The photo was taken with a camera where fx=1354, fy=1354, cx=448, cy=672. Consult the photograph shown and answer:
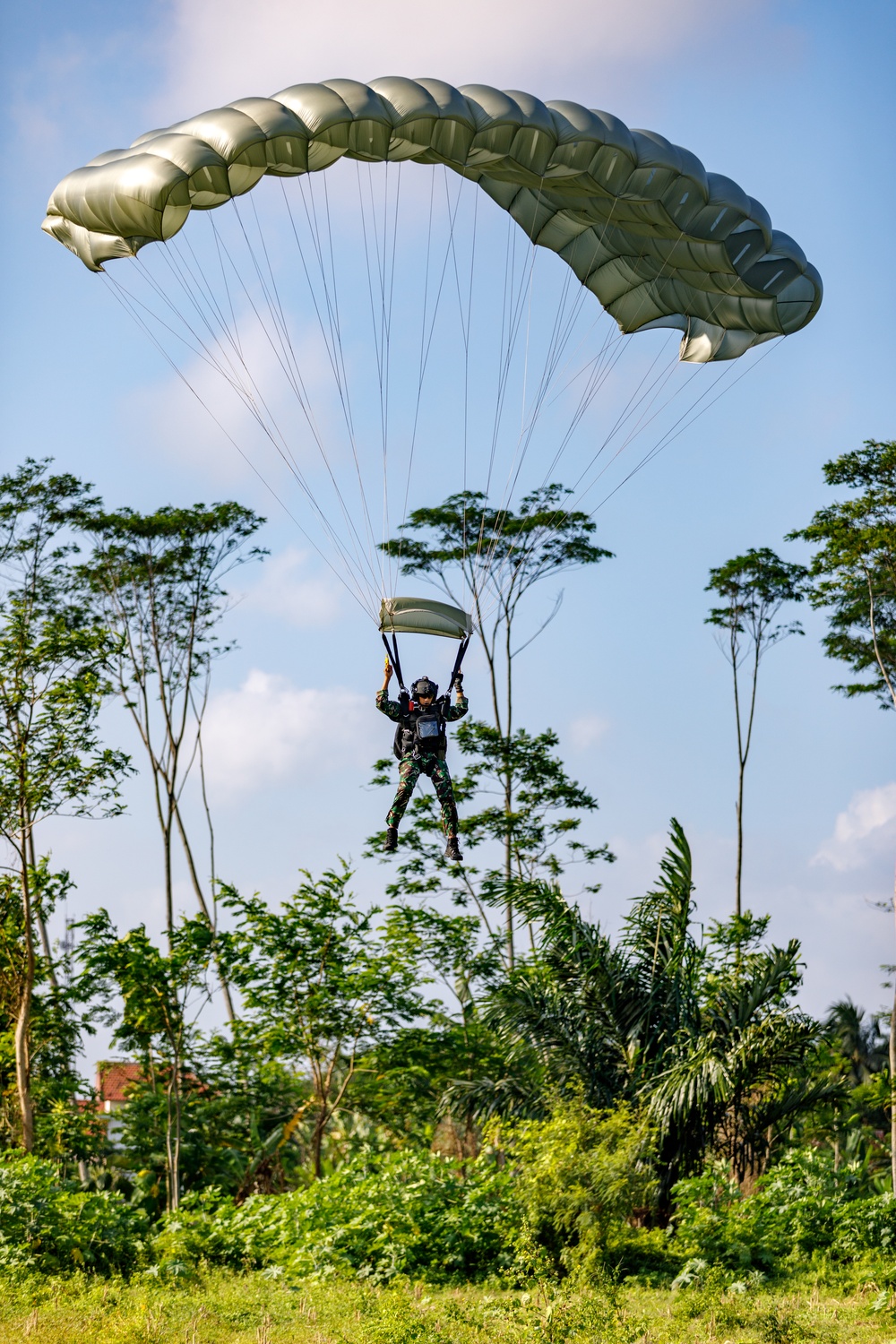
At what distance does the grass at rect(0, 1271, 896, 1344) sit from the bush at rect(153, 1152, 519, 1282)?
14.2 inches

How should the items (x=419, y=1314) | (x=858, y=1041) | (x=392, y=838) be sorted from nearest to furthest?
(x=419, y=1314), (x=392, y=838), (x=858, y=1041)

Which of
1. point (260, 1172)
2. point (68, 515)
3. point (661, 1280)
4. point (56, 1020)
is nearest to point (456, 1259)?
point (661, 1280)

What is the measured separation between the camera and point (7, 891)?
15.7 m

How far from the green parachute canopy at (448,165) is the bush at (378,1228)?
7.99 metres

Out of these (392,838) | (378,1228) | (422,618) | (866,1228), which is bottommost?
(866,1228)

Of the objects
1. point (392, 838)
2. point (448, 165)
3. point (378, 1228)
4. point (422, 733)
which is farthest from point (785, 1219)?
point (448, 165)

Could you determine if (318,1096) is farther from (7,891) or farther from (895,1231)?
(895,1231)

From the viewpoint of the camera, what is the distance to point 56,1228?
11109 mm

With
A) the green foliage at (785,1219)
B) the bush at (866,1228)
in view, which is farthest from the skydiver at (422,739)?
the bush at (866,1228)

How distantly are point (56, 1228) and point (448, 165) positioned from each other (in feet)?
29.8

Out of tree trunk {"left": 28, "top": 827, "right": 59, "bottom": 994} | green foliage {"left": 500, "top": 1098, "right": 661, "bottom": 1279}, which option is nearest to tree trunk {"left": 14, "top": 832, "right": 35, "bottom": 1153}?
tree trunk {"left": 28, "top": 827, "right": 59, "bottom": 994}

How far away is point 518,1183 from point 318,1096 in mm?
5147

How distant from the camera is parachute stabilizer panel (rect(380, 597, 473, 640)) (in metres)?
10.6

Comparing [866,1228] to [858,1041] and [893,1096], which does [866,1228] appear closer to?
[893,1096]
